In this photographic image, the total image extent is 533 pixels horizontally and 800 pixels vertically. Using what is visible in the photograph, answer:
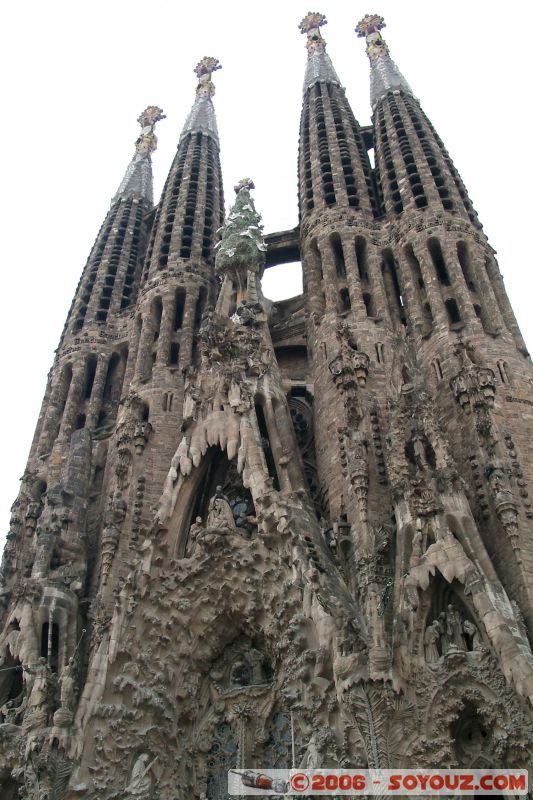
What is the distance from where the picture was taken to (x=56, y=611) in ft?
57.8

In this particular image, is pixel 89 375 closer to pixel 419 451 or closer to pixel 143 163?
pixel 419 451

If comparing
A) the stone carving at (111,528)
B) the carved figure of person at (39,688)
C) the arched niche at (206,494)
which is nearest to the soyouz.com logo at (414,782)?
the carved figure of person at (39,688)

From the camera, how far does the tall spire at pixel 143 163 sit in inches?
1342

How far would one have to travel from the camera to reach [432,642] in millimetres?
13578

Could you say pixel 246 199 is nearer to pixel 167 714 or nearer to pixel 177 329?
pixel 177 329

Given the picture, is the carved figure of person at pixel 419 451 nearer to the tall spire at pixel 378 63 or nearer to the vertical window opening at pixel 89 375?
the vertical window opening at pixel 89 375

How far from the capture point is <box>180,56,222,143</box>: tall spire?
35.7 metres

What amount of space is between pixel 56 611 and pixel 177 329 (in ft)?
35.7

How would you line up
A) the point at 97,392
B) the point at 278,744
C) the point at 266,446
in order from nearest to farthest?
the point at 278,744 < the point at 266,446 < the point at 97,392

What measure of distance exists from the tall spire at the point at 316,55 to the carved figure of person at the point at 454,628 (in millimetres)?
25498

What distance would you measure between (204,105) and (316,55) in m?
5.63

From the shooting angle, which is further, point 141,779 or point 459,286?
point 459,286

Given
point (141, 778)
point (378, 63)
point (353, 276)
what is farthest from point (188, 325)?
point (378, 63)

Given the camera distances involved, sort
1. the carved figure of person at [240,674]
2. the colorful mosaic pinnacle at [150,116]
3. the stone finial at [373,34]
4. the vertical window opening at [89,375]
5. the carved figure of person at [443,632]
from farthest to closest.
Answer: the colorful mosaic pinnacle at [150,116] < the stone finial at [373,34] < the vertical window opening at [89,375] < the carved figure of person at [240,674] < the carved figure of person at [443,632]
